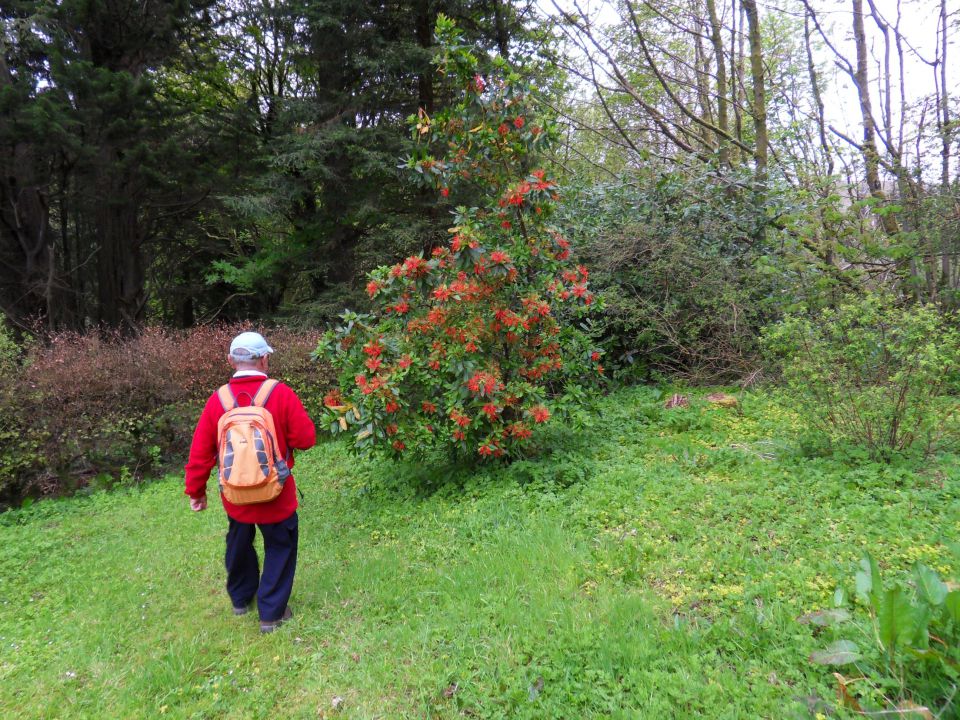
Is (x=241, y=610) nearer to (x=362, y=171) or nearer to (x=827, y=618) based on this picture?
(x=827, y=618)

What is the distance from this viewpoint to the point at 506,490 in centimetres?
479

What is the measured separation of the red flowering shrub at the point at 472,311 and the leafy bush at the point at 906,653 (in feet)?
9.28

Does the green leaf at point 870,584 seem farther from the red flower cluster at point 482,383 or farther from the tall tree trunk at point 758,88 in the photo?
the tall tree trunk at point 758,88

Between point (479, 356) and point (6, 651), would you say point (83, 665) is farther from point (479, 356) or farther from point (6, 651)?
point (479, 356)

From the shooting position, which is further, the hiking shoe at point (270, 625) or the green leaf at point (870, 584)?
the hiking shoe at point (270, 625)

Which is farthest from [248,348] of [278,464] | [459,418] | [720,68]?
[720,68]

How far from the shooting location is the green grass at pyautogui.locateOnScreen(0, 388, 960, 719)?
2537 mm

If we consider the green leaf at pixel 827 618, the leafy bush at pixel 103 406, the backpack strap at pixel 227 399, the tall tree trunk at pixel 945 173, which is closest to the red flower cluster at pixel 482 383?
the backpack strap at pixel 227 399

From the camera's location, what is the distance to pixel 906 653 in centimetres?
213

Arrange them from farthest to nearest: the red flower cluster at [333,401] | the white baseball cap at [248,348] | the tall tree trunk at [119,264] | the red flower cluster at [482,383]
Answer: the tall tree trunk at [119,264] → the red flower cluster at [333,401] → the red flower cluster at [482,383] → the white baseball cap at [248,348]

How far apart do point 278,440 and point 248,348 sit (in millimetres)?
558

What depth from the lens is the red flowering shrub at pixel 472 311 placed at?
15.9 feet

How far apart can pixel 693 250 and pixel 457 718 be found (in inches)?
262

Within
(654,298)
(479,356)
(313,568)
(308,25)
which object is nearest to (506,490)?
(479,356)
